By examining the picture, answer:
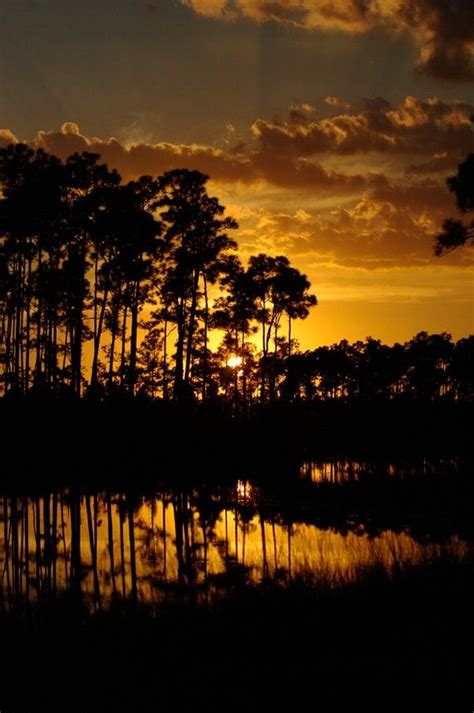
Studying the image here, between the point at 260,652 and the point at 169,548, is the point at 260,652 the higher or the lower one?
the lower one

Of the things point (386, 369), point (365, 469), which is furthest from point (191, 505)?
point (386, 369)

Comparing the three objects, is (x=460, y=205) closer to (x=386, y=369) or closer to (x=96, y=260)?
(x=96, y=260)

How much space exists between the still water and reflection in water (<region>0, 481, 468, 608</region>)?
0.08 feet

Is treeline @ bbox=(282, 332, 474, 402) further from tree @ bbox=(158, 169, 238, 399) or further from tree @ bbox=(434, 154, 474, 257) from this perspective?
tree @ bbox=(434, 154, 474, 257)

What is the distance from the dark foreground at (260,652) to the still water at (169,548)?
1.07 meters

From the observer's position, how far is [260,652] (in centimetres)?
905

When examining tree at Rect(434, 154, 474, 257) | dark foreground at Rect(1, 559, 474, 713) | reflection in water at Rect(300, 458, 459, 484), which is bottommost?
dark foreground at Rect(1, 559, 474, 713)

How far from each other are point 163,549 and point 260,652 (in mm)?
8201

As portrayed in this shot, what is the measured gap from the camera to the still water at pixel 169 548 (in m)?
13.0

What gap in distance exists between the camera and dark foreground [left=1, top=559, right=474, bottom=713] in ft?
25.7

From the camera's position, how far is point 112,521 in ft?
68.4

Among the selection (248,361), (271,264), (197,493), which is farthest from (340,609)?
(248,361)

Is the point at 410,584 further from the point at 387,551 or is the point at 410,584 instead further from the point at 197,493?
the point at 197,493

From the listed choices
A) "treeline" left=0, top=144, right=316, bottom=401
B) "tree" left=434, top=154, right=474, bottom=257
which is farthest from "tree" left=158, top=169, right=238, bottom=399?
"tree" left=434, top=154, right=474, bottom=257
